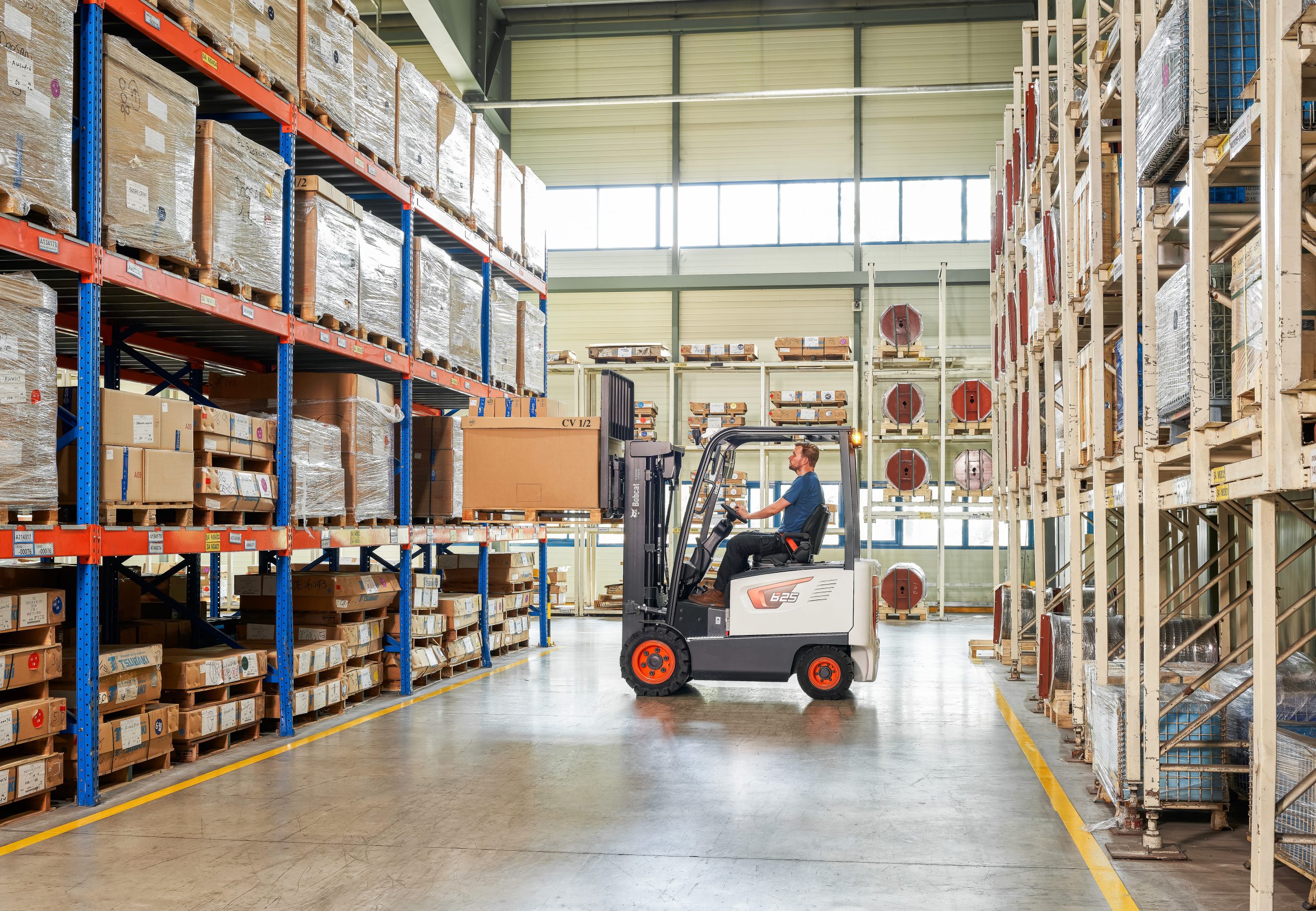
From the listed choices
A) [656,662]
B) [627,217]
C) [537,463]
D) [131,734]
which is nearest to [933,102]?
[627,217]

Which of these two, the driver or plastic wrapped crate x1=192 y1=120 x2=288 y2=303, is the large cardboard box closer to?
the driver

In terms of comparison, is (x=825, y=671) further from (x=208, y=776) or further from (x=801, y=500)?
(x=208, y=776)

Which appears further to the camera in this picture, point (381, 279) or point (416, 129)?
point (416, 129)

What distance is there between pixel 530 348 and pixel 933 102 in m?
11.2

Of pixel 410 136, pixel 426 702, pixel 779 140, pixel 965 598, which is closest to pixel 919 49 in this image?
pixel 779 140

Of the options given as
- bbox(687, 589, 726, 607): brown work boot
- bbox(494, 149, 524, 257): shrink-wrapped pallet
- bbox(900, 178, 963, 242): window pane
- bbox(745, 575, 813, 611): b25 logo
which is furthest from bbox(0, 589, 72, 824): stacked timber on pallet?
bbox(900, 178, 963, 242): window pane

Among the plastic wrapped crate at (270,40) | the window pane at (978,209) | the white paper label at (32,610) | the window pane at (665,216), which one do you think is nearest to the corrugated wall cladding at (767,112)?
the window pane at (665,216)

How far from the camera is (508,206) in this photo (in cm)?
1265

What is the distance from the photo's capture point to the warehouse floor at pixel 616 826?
15.5ft

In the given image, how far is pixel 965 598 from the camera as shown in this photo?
20.4 meters

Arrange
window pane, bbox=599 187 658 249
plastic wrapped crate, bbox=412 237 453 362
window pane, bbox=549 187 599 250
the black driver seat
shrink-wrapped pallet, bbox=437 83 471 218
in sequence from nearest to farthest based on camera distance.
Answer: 1. the black driver seat
2. plastic wrapped crate, bbox=412 237 453 362
3. shrink-wrapped pallet, bbox=437 83 471 218
4. window pane, bbox=599 187 658 249
5. window pane, bbox=549 187 599 250

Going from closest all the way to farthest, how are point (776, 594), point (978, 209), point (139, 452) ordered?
1. point (139, 452)
2. point (776, 594)
3. point (978, 209)

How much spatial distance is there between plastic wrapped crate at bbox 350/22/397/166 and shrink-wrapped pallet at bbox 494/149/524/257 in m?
2.54

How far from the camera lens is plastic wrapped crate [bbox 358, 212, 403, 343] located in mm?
9273
